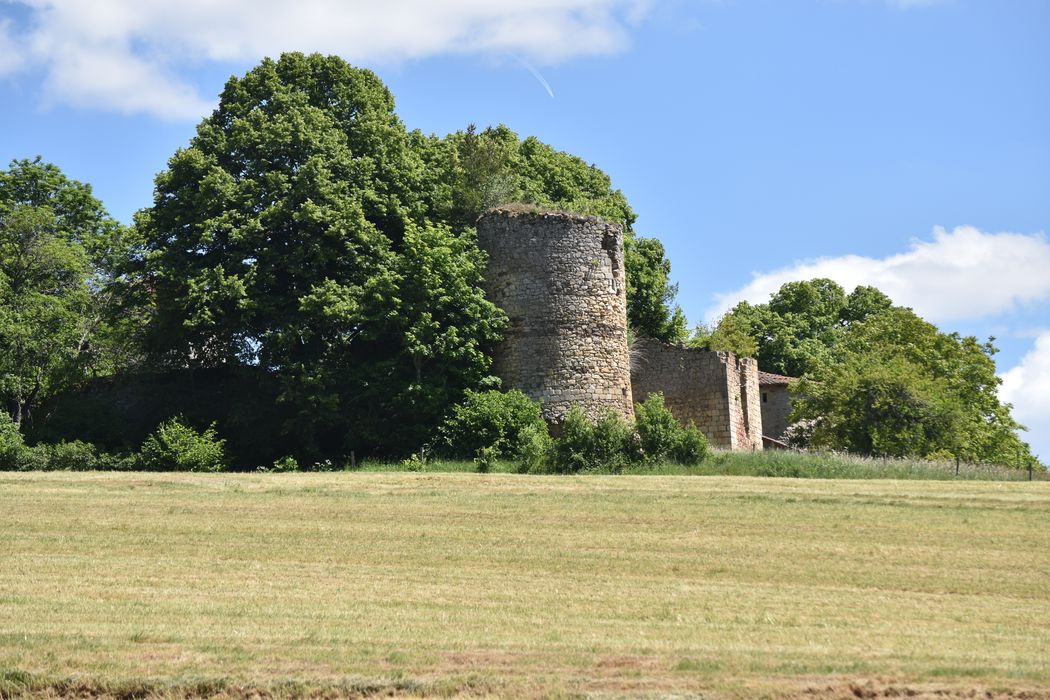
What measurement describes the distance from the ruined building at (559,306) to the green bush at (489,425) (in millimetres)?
1170

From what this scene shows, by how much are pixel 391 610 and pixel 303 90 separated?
2405 cm

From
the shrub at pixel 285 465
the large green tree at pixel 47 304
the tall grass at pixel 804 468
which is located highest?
the large green tree at pixel 47 304

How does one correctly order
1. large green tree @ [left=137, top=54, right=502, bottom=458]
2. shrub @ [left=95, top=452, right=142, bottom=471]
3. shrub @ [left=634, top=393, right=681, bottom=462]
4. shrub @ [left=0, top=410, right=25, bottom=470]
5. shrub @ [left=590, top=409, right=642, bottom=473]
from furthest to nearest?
1. shrub @ [left=0, top=410, right=25, bottom=470]
2. large green tree @ [left=137, top=54, right=502, bottom=458]
3. shrub @ [left=95, top=452, right=142, bottom=471]
4. shrub @ [left=634, top=393, right=681, bottom=462]
5. shrub @ [left=590, top=409, right=642, bottom=473]

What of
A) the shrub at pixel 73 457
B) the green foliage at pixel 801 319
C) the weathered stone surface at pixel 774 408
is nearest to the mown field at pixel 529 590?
the shrub at pixel 73 457

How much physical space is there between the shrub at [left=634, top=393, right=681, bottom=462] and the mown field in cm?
413

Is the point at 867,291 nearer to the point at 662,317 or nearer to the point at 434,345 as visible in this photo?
the point at 662,317

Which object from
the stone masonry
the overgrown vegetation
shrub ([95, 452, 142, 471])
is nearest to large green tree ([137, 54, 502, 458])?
the overgrown vegetation

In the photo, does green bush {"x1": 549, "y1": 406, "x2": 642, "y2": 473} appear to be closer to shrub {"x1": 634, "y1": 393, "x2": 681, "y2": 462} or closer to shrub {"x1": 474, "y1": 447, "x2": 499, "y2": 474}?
shrub {"x1": 634, "y1": 393, "x2": 681, "y2": 462}

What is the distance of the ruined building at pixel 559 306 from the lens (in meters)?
30.8

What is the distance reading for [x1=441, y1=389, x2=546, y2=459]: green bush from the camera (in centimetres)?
2925

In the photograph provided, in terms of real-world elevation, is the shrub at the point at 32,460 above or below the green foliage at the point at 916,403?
below

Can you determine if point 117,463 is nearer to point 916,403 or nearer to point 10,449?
→ point 10,449

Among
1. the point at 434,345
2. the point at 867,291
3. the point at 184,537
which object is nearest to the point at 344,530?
the point at 184,537

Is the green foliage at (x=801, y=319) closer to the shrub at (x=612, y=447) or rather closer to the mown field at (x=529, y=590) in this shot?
the shrub at (x=612, y=447)
